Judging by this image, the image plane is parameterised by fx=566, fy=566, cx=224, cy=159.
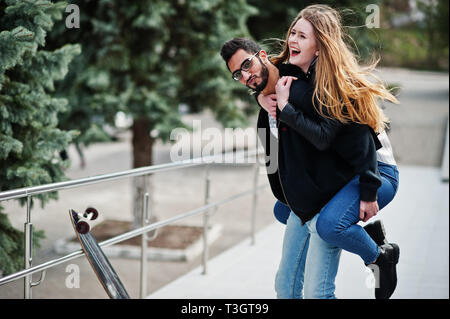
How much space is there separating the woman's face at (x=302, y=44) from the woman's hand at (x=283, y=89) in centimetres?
9

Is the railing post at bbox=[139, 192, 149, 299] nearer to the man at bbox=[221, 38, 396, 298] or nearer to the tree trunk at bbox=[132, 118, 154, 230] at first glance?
the man at bbox=[221, 38, 396, 298]

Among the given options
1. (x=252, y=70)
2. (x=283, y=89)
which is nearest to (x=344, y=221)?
(x=283, y=89)

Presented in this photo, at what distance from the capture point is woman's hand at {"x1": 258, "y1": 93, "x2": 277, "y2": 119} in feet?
7.18

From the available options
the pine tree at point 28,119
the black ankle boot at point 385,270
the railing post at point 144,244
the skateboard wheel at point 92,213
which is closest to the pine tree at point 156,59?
the pine tree at point 28,119

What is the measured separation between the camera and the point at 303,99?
2.12m

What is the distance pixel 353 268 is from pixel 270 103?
10.1 ft

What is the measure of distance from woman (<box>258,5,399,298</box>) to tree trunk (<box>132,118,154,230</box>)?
5161 millimetres

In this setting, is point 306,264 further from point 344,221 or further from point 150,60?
point 150,60

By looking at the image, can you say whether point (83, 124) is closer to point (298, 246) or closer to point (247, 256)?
point (247, 256)

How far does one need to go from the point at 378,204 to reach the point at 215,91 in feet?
16.3

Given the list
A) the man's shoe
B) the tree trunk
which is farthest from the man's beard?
the tree trunk

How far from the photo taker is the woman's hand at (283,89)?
2.12m

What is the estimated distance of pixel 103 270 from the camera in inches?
83.5

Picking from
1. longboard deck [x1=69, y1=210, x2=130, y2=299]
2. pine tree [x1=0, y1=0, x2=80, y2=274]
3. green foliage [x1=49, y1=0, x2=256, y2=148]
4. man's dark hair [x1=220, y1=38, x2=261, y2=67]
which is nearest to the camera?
longboard deck [x1=69, y1=210, x2=130, y2=299]
